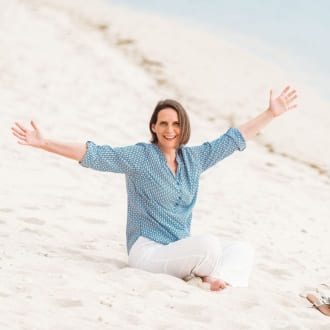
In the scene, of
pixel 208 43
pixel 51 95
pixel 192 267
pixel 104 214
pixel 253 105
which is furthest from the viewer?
pixel 208 43

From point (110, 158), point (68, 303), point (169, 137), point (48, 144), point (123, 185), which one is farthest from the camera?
point (123, 185)

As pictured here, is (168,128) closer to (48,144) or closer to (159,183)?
(159,183)

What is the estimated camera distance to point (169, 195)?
12.8 ft

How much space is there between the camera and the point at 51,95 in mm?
9719

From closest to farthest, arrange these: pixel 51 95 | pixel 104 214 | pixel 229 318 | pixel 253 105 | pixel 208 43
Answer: pixel 229 318 → pixel 104 214 → pixel 51 95 → pixel 253 105 → pixel 208 43

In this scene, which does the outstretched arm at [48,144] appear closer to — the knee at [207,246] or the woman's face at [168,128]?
the woman's face at [168,128]

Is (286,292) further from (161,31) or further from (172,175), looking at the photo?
(161,31)

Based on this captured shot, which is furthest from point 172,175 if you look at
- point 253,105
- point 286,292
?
point 253,105

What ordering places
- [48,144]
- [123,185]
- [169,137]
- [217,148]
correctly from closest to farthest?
[48,144] < [169,137] < [217,148] < [123,185]

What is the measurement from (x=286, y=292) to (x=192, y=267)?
0.62 m

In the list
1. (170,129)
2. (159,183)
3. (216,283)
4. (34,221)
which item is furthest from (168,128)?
(34,221)

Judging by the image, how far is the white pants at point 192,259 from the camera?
3.73m

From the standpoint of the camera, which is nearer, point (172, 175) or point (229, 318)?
point (229, 318)

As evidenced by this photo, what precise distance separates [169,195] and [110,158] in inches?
15.5
